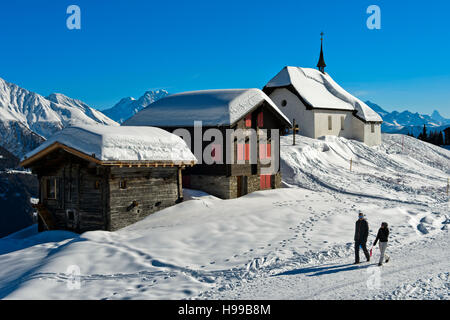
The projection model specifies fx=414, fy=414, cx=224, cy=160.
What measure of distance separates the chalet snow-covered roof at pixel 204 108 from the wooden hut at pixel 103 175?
334 cm

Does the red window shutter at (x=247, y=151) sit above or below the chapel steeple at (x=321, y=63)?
below

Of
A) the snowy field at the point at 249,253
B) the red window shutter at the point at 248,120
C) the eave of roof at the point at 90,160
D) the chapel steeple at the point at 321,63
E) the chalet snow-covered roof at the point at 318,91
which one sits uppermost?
the chapel steeple at the point at 321,63

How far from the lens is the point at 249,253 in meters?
13.2

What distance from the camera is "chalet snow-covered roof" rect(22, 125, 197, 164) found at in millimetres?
17031

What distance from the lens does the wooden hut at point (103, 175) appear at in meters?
17.2

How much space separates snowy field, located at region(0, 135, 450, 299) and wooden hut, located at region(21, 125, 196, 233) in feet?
2.75

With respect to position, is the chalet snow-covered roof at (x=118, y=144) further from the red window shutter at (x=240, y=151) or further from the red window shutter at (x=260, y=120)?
the red window shutter at (x=260, y=120)

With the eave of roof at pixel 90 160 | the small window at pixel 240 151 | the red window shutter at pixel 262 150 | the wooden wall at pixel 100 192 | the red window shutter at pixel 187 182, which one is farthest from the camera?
the red window shutter at pixel 262 150

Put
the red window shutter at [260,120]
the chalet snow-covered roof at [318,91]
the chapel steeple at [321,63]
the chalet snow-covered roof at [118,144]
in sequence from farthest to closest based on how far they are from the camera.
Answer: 1. the chapel steeple at [321,63]
2. the chalet snow-covered roof at [318,91]
3. the red window shutter at [260,120]
4. the chalet snow-covered roof at [118,144]

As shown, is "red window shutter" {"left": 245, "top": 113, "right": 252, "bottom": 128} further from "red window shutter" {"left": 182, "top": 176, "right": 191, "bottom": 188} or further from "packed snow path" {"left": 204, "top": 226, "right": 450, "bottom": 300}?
"packed snow path" {"left": 204, "top": 226, "right": 450, "bottom": 300}

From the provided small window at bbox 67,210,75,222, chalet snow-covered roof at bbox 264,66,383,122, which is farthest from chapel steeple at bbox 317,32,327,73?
small window at bbox 67,210,75,222

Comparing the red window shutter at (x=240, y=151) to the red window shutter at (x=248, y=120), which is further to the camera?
the red window shutter at (x=248, y=120)

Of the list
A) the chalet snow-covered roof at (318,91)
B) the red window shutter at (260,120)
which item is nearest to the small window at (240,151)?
the red window shutter at (260,120)
